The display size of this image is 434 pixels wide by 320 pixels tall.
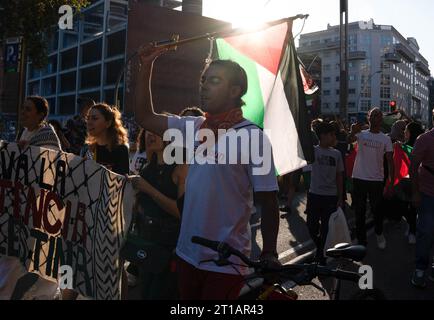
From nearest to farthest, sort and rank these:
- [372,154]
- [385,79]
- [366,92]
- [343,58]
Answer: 1. [372,154]
2. [343,58]
3. [366,92]
4. [385,79]

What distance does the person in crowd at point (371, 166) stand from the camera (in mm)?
6535

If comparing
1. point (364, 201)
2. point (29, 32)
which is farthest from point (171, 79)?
point (364, 201)

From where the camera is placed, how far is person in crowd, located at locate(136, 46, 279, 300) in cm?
246

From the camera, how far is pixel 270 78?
3.93m

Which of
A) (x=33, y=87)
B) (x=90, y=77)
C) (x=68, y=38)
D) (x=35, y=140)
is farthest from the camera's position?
(x=33, y=87)

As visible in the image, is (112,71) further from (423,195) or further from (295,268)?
(295,268)

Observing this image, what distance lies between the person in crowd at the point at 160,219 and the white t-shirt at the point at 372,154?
4051mm

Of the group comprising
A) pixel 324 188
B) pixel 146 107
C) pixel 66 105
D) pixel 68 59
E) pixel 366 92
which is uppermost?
pixel 366 92

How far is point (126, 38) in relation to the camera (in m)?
51.2

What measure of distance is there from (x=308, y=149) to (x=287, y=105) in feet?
1.32

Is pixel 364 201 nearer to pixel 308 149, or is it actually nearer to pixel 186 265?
pixel 308 149

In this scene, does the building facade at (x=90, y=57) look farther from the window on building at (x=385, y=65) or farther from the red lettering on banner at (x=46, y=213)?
the window on building at (x=385, y=65)

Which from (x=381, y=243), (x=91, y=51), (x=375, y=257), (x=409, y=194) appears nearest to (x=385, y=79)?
(x=91, y=51)

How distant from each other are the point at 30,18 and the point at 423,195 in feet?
40.3
